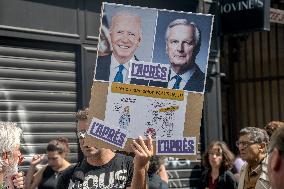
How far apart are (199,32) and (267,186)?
1.27m

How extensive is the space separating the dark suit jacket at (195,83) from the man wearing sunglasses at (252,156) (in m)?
1.11

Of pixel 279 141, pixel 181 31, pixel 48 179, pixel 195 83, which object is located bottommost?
pixel 48 179

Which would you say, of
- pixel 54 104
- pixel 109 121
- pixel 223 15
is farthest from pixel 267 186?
pixel 223 15

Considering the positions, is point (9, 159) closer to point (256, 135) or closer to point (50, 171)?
point (256, 135)

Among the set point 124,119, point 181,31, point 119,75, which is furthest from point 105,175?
point 181,31

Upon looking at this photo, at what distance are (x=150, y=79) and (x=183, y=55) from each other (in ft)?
0.82

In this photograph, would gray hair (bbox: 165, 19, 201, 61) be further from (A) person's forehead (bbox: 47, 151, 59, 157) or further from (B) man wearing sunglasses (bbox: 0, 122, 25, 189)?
(A) person's forehead (bbox: 47, 151, 59, 157)

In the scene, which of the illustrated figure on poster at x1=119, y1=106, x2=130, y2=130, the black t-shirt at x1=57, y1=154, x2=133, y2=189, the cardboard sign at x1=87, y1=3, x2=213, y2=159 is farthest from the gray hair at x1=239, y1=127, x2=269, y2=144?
the illustrated figure on poster at x1=119, y1=106, x2=130, y2=130

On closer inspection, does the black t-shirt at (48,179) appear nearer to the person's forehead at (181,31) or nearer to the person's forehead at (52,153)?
the person's forehead at (52,153)

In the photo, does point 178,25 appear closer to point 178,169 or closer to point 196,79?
point 196,79

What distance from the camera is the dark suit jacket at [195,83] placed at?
3.65 metres

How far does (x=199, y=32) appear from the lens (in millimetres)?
3730

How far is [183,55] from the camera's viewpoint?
12.1ft

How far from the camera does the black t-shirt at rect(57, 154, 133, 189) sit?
12.0 feet
